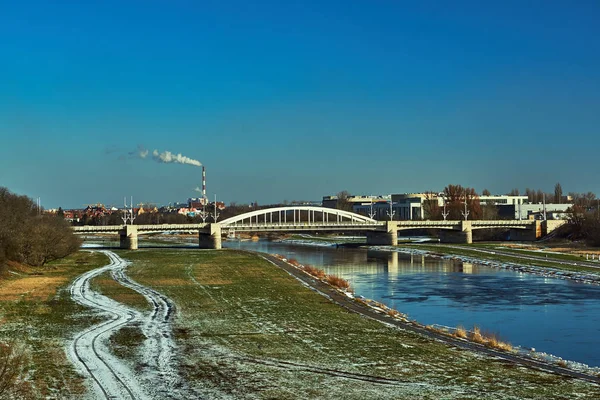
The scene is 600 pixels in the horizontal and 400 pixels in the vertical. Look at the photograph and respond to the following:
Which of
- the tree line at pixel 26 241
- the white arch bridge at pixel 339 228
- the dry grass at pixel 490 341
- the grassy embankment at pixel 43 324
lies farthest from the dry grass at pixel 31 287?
the white arch bridge at pixel 339 228

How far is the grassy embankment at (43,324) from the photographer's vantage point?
15820mm

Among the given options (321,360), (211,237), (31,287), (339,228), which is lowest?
(321,360)

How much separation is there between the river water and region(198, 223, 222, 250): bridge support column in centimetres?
3804

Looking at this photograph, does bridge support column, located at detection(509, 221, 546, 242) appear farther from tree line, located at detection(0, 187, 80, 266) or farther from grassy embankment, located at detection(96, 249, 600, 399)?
grassy embankment, located at detection(96, 249, 600, 399)

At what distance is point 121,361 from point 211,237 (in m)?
79.8

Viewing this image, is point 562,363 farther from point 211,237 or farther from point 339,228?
point 339,228

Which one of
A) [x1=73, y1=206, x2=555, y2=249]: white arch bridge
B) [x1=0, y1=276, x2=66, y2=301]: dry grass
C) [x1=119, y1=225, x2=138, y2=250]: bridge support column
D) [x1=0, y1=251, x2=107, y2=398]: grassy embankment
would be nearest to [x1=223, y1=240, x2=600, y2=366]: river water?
[x1=0, y1=251, x2=107, y2=398]: grassy embankment

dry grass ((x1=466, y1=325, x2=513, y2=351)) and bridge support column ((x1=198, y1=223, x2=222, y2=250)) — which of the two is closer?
dry grass ((x1=466, y1=325, x2=513, y2=351))

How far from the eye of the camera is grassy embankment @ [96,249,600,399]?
15.6m

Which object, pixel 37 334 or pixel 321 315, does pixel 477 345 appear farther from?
pixel 37 334

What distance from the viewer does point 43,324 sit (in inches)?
965

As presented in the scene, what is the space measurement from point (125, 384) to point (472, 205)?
124662mm

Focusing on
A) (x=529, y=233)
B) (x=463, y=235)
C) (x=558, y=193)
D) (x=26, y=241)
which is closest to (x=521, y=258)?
(x=463, y=235)

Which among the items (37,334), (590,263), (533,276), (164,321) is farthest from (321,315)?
(590,263)
